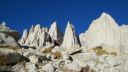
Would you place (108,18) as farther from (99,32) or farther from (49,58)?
(49,58)

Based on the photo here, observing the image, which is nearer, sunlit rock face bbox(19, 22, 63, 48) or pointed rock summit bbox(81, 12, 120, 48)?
pointed rock summit bbox(81, 12, 120, 48)

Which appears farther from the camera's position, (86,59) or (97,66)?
(86,59)

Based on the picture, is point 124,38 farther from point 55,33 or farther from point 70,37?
point 55,33

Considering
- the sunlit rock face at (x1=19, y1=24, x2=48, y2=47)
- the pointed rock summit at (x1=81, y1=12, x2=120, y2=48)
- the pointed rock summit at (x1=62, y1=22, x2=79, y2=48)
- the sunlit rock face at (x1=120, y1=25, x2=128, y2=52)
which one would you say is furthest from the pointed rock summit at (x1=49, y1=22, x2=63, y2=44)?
the sunlit rock face at (x1=120, y1=25, x2=128, y2=52)

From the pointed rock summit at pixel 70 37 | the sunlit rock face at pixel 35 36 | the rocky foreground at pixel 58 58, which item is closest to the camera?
the rocky foreground at pixel 58 58

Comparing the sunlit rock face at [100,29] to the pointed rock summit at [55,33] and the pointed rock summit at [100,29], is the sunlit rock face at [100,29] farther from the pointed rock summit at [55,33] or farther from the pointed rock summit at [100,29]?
the pointed rock summit at [55,33]

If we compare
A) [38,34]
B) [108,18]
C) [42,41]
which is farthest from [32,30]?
[108,18]

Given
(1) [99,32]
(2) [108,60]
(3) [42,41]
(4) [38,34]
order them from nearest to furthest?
(2) [108,60], (1) [99,32], (3) [42,41], (4) [38,34]

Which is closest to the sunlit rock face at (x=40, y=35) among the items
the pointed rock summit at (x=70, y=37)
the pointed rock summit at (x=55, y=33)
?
the pointed rock summit at (x=55, y=33)

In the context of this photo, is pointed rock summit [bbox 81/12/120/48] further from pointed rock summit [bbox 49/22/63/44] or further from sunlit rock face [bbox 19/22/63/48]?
pointed rock summit [bbox 49/22/63/44]

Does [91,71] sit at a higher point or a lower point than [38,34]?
lower

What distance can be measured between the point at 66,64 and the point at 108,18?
50.2m

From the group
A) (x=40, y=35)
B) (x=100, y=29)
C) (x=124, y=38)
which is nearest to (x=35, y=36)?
(x=40, y=35)

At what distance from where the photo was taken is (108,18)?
74.1 m
